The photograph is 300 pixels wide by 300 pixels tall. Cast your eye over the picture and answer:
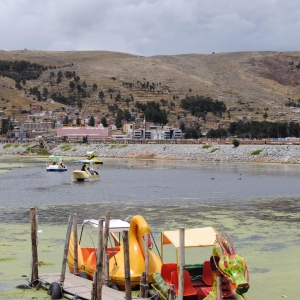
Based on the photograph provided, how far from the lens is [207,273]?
59.2ft

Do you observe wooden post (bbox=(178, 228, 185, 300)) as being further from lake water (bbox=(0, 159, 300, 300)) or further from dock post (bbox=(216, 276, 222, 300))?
lake water (bbox=(0, 159, 300, 300))

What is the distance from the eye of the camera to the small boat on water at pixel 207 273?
14875 millimetres

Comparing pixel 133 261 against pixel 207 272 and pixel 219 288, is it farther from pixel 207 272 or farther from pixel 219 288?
pixel 219 288

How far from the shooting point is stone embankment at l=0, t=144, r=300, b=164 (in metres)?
113

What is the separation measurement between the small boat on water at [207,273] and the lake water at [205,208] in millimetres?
1760

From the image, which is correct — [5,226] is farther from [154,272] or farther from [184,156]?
[184,156]

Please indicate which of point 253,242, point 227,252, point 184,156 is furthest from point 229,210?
point 184,156

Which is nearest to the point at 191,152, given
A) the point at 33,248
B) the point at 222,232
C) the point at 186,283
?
the point at 222,232

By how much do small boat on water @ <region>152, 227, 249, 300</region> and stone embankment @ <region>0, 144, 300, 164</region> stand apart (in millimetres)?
91219

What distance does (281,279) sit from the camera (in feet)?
66.1

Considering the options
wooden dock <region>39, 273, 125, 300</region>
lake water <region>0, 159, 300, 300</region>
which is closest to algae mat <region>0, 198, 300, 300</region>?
lake water <region>0, 159, 300, 300</region>

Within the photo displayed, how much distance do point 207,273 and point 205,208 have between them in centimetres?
2261

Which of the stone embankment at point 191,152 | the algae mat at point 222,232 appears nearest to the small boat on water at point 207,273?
the algae mat at point 222,232

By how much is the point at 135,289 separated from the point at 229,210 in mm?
20844
